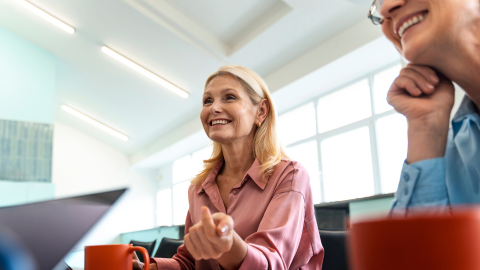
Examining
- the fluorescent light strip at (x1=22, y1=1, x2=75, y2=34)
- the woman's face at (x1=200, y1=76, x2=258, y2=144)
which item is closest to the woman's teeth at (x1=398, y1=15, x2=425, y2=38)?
the woman's face at (x1=200, y1=76, x2=258, y2=144)

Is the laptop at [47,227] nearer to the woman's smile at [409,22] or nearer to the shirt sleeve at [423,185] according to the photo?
the shirt sleeve at [423,185]

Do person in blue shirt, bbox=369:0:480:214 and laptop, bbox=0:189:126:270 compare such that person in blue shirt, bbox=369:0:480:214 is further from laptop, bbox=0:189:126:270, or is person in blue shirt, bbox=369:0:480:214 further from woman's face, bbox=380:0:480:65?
laptop, bbox=0:189:126:270

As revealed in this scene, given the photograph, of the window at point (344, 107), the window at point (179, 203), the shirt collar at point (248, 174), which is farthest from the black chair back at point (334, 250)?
the window at point (179, 203)

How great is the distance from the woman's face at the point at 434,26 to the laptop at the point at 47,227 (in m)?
0.65

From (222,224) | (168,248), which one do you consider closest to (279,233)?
(222,224)

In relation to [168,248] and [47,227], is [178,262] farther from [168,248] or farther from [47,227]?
[168,248]

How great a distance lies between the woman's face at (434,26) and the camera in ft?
2.33

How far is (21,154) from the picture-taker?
670 cm

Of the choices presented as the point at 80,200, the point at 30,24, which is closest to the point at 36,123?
the point at 30,24

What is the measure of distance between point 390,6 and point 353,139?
583 cm

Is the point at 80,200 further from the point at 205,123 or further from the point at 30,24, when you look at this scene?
the point at 30,24

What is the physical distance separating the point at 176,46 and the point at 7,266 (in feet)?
21.1

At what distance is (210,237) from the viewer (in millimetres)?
534

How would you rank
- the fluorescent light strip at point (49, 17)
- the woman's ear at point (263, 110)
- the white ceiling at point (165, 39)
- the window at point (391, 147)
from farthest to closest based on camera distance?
1. the fluorescent light strip at point (49, 17)
2. the window at point (391, 147)
3. the white ceiling at point (165, 39)
4. the woman's ear at point (263, 110)
